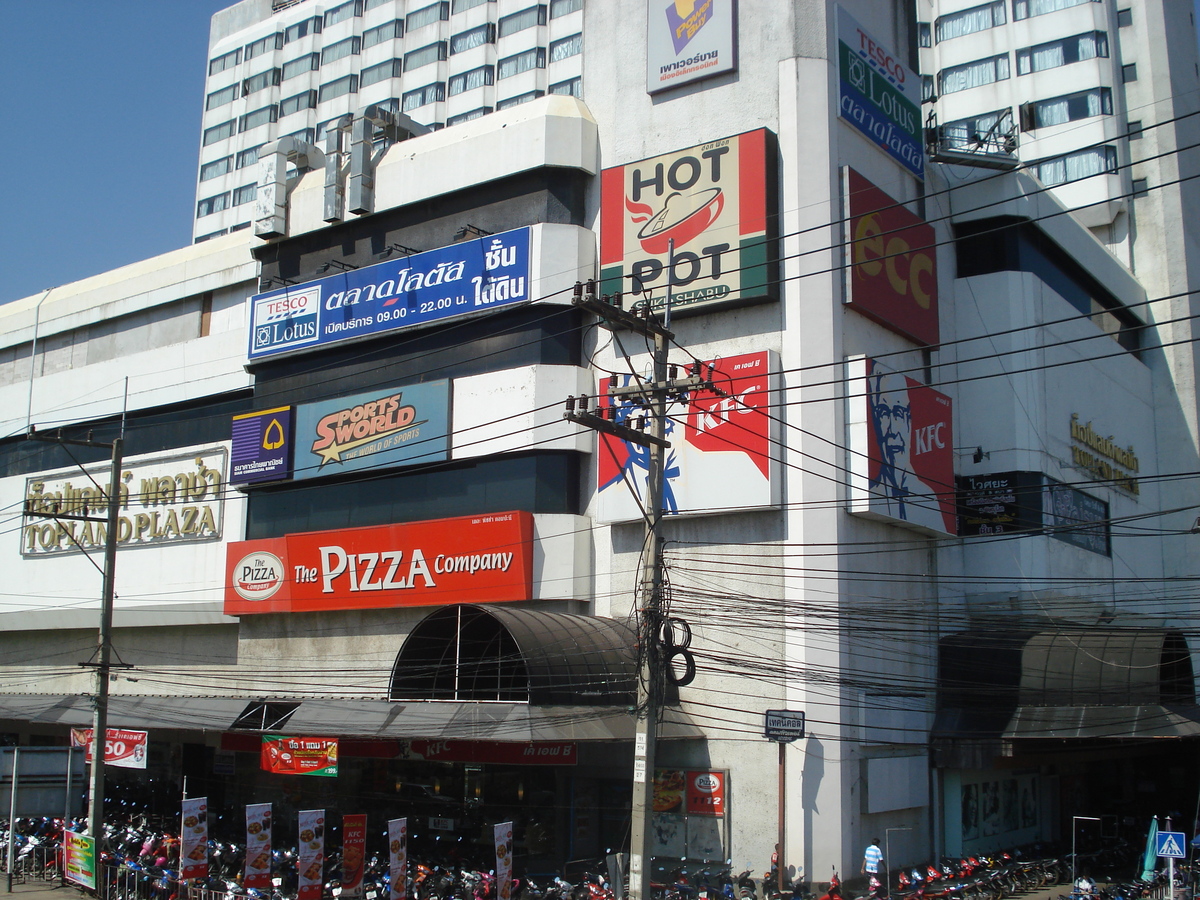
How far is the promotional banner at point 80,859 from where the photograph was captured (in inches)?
1039

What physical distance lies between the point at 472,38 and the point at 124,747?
2373 inches

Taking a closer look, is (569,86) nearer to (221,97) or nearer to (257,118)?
(257,118)

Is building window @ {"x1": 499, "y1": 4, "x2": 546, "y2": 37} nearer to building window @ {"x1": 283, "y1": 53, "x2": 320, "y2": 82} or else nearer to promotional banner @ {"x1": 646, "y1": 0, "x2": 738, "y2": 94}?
building window @ {"x1": 283, "y1": 53, "x2": 320, "y2": 82}

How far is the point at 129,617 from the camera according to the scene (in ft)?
140

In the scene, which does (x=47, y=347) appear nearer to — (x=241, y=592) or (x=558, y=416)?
(x=241, y=592)

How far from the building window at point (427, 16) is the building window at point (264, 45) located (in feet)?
39.9

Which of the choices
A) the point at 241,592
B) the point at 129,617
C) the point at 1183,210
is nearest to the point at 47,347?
the point at 129,617

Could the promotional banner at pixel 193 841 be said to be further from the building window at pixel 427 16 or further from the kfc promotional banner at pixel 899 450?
the building window at pixel 427 16

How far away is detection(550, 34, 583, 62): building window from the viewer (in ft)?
240

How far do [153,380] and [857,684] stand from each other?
3028cm

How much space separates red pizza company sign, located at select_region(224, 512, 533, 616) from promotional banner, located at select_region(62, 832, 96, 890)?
10.0 meters

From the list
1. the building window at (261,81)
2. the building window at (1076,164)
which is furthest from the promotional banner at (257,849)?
the building window at (261,81)

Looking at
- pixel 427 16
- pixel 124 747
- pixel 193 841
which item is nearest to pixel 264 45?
pixel 427 16

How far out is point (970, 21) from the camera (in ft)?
205
